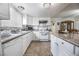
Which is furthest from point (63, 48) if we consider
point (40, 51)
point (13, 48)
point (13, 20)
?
point (13, 20)

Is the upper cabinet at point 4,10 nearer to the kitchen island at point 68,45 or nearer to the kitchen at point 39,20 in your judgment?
the kitchen at point 39,20

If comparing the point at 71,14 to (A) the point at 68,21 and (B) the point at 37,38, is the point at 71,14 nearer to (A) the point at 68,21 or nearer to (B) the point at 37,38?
(A) the point at 68,21

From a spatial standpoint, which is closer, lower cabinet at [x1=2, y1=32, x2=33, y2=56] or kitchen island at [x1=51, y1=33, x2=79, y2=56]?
kitchen island at [x1=51, y1=33, x2=79, y2=56]

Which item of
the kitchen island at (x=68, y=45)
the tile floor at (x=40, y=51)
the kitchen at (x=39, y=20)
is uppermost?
the kitchen at (x=39, y=20)

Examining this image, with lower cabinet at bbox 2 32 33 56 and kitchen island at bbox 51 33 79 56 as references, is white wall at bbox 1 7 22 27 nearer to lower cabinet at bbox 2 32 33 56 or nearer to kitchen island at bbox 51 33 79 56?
lower cabinet at bbox 2 32 33 56

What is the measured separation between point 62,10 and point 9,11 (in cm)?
80

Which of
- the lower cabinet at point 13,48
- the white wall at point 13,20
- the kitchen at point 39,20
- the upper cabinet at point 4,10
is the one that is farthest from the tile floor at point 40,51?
the upper cabinet at point 4,10

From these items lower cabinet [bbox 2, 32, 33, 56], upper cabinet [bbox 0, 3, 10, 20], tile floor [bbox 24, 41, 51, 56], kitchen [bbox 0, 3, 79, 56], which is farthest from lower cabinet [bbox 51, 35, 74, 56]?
upper cabinet [bbox 0, 3, 10, 20]

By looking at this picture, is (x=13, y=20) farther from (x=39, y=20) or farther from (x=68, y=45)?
(x=68, y=45)

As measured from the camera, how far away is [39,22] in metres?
1.36

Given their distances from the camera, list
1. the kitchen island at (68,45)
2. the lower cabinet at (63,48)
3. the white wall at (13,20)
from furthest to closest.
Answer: the white wall at (13,20)
the lower cabinet at (63,48)
the kitchen island at (68,45)

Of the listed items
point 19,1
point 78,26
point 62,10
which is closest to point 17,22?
point 19,1

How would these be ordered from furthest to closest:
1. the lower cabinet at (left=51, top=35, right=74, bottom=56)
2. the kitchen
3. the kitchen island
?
the kitchen
the lower cabinet at (left=51, top=35, right=74, bottom=56)
the kitchen island

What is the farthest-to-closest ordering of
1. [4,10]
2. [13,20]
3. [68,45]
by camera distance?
[13,20] < [4,10] < [68,45]
